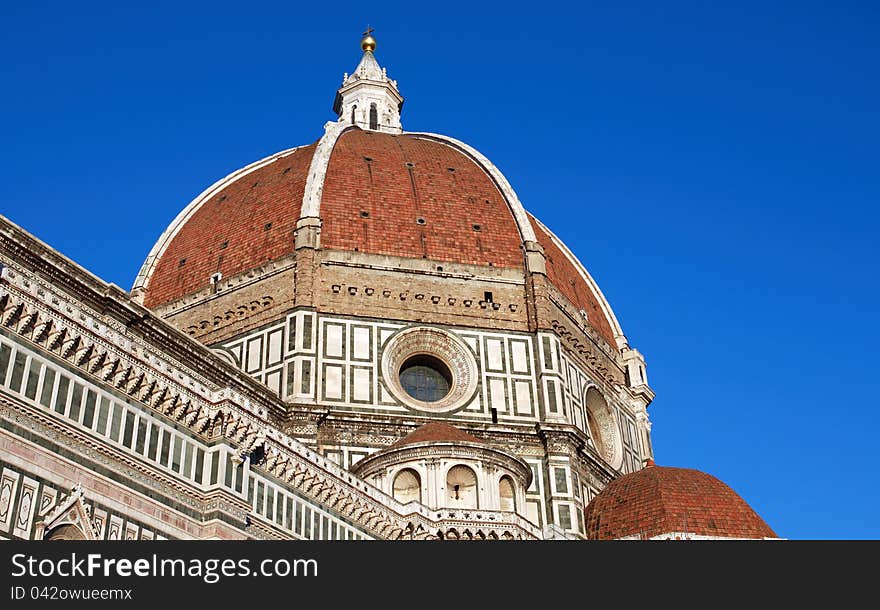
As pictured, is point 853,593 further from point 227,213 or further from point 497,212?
point 227,213

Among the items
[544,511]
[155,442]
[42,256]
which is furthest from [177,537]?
[544,511]

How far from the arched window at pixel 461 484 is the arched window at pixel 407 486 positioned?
0.78m

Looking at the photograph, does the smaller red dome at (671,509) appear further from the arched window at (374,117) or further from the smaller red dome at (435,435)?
the arched window at (374,117)

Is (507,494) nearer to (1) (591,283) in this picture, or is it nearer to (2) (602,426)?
(2) (602,426)

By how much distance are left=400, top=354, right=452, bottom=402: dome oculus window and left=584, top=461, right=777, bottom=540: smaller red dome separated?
18.6ft

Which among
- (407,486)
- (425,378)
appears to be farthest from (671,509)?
(425,378)

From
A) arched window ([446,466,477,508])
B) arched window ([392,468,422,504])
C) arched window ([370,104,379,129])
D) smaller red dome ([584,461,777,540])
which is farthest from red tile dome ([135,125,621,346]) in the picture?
arched window ([446,466,477,508])

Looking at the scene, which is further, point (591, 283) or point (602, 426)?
point (591, 283)

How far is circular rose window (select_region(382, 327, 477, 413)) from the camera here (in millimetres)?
32750

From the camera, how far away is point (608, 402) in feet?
122

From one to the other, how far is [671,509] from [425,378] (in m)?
8.59

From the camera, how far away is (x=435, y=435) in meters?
28.8

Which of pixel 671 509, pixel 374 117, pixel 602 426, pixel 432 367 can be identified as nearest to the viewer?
pixel 671 509

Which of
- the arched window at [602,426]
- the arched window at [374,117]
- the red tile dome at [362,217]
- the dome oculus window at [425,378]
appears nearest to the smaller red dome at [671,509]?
the arched window at [602,426]
